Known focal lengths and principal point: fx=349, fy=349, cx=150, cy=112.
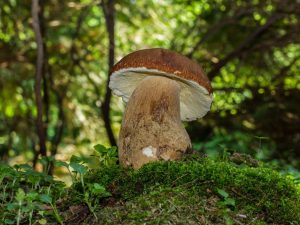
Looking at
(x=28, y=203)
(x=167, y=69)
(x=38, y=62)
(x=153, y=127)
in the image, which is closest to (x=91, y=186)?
(x=28, y=203)

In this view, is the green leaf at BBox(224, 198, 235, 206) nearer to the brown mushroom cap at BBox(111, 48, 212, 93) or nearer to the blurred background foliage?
the brown mushroom cap at BBox(111, 48, 212, 93)

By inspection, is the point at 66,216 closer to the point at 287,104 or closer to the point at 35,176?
the point at 35,176

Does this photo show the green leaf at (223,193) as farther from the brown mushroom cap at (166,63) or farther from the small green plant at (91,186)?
the brown mushroom cap at (166,63)

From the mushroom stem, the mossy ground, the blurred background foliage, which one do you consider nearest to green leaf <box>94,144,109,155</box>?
the mushroom stem

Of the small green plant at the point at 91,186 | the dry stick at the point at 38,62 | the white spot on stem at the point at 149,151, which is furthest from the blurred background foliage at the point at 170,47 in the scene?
the white spot on stem at the point at 149,151

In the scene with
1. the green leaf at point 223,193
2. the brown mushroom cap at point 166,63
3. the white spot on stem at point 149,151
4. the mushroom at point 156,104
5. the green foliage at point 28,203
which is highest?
the brown mushroom cap at point 166,63

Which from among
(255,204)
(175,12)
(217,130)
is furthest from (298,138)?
(175,12)
